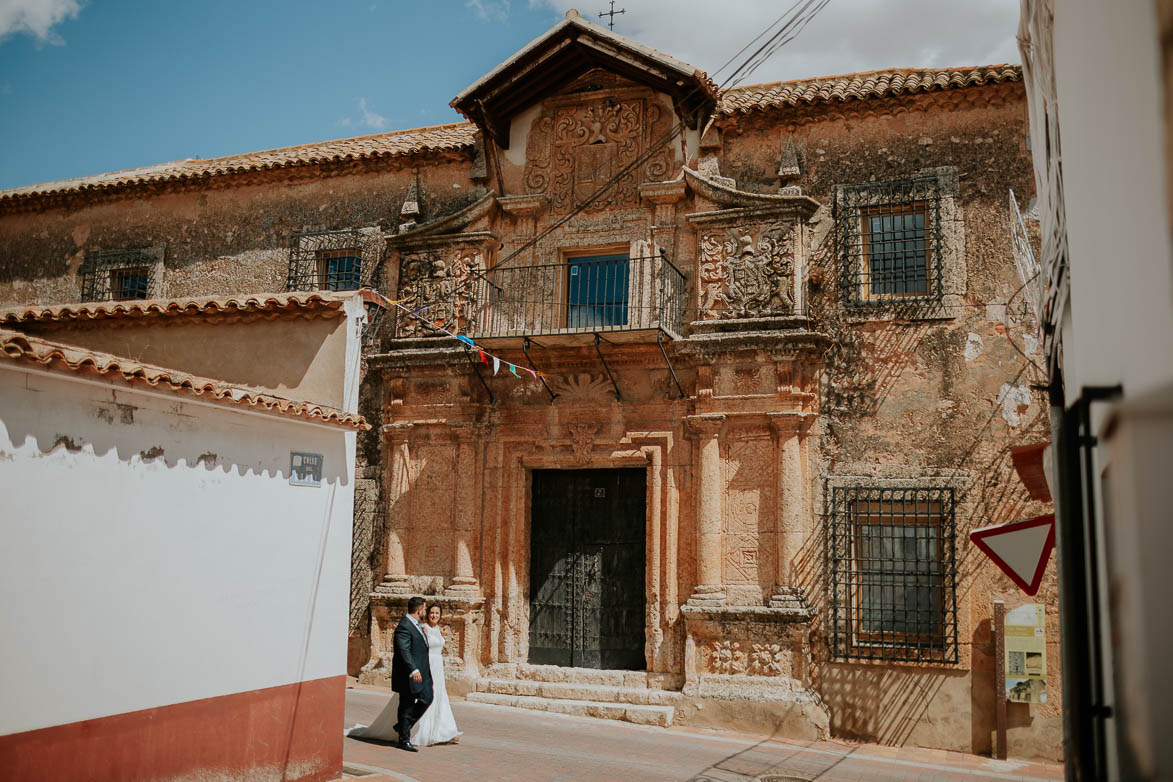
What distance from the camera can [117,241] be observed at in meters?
16.0

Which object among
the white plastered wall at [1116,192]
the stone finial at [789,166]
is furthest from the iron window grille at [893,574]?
the white plastered wall at [1116,192]

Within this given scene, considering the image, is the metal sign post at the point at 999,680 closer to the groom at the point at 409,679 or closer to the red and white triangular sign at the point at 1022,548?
the red and white triangular sign at the point at 1022,548

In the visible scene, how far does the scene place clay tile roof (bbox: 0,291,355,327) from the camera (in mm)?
9273

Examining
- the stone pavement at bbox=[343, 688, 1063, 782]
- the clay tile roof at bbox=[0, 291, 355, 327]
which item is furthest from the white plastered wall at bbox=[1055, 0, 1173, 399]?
the clay tile roof at bbox=[0, 291, 355, 327]

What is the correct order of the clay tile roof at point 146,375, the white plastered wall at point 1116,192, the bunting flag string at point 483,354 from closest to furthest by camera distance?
the white plastered wall at point 1116,192
the clay tile roof at point 146,375
the bunting flag string at point 483,354

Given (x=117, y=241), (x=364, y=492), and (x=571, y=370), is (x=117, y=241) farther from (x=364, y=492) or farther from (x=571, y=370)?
(x=571, y=370)

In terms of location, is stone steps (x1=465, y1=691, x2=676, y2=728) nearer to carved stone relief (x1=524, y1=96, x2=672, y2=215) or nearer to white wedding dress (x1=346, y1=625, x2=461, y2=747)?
white wedding dress (x1=346, y1=625, x2=461, y2=747)

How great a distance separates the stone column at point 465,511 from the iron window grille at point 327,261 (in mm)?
3180

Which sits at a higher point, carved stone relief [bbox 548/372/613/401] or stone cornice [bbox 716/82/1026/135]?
stone cornice [bbox 716/82/1026/135]

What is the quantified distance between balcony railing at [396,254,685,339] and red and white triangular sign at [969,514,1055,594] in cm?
665

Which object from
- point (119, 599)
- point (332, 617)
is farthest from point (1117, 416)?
point (332, 617)

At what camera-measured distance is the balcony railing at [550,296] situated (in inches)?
508

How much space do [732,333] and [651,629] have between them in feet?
12.8

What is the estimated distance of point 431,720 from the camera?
970 cm
